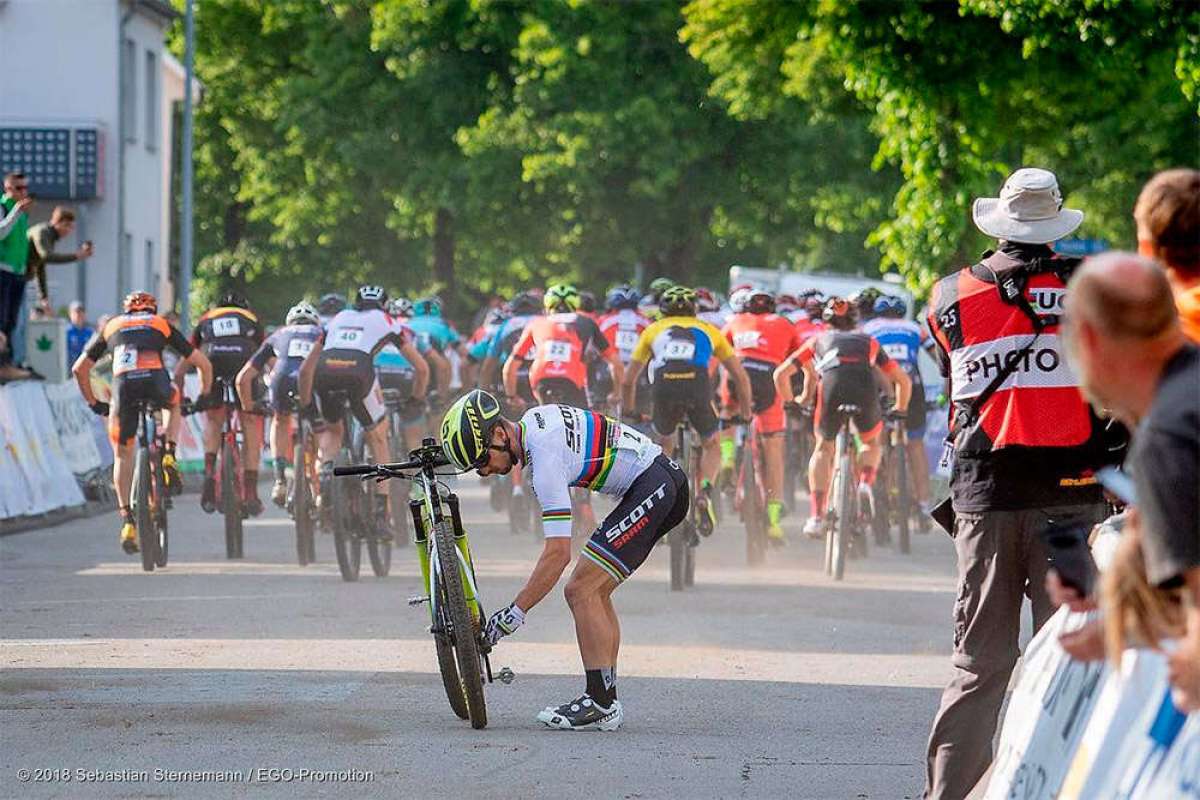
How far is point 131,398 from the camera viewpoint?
1659cm

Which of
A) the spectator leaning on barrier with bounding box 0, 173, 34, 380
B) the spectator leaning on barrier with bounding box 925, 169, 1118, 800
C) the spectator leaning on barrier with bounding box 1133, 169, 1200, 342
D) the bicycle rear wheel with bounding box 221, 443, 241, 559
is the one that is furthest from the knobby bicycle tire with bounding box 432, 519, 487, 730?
the spectator leaning on barrier with bounding box 0, 173, 34, 380

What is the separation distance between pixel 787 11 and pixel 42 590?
645 inches

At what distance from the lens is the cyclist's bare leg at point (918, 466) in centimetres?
2012

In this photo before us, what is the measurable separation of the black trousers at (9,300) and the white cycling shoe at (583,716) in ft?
43.7

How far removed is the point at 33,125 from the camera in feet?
140

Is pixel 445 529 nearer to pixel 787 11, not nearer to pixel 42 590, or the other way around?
pixel 42 590

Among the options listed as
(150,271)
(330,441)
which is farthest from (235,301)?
(150,271)

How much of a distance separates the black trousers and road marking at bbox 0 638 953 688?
1011cm

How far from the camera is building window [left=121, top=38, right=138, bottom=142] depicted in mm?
44469

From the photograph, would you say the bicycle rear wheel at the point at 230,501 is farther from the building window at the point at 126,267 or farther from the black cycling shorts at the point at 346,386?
the building window at the point at 126,267

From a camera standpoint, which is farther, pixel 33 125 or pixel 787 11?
pixel 33 125

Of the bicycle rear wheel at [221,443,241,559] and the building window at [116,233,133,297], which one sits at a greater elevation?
the building window at [116,233,133,297]

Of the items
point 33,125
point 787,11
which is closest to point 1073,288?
point 787,11

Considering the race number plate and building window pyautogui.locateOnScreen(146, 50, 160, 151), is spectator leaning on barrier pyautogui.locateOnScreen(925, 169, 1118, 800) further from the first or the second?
building window pyautogui.locateOnScreen(146, 50, 160, 151)
